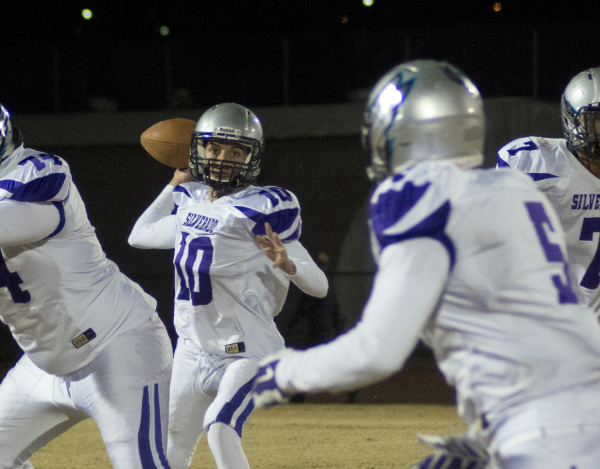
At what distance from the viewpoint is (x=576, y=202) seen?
155 inches

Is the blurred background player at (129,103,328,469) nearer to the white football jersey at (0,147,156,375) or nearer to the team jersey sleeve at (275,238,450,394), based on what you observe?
the white football jersey at (0,147,156,375)

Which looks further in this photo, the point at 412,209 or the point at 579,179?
the point at 579,179

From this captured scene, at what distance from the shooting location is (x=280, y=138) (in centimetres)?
1283

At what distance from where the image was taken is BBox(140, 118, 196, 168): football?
15.2ft

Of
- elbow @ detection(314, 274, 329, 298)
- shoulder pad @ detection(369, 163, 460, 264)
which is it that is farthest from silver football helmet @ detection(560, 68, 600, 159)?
shoulder pad @ detection(369, 163, 460, 264)

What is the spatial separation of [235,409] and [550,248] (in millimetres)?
2064

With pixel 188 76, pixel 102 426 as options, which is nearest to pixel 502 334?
pixel 102 426

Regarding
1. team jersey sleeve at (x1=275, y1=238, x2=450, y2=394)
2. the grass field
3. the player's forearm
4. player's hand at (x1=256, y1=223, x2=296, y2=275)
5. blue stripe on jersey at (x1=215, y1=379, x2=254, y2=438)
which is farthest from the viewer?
the grass field

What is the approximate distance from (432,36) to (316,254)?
160 inches

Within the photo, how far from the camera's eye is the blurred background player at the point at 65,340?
304cm

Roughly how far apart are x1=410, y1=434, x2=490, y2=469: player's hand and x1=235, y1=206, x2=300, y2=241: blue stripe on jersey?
6.70ft

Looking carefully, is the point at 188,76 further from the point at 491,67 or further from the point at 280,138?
the point at 491,67

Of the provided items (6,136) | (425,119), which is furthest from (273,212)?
(425,119)

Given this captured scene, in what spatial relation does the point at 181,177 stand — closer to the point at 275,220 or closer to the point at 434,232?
the point at 275,220
